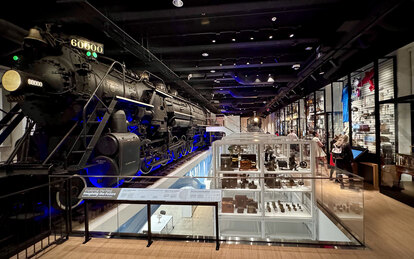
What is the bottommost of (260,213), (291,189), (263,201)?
(260,213)

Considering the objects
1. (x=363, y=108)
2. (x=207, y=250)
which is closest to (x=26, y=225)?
(x=207, y=250)

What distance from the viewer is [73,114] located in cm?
325

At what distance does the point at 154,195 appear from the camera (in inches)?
83.6

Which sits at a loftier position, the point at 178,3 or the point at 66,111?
the point at 178,3

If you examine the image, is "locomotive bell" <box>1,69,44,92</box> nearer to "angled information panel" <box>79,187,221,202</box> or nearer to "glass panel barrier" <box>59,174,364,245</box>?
"angled information panel" <box>79,187,221,202</box>

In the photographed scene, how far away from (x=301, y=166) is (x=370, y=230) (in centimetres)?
124

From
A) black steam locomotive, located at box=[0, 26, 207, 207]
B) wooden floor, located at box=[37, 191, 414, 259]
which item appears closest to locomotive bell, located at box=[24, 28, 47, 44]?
black steam locomotive, located at box=[0, 26, 207, 207]

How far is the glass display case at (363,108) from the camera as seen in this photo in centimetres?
504

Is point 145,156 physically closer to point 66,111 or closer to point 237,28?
point 66,111

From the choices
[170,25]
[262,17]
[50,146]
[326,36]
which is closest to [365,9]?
[326,36]

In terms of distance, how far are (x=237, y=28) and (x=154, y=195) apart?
4.28 meters

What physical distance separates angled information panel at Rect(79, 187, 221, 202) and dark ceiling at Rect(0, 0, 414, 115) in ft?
9.67

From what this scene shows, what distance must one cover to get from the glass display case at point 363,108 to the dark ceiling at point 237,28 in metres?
0.41

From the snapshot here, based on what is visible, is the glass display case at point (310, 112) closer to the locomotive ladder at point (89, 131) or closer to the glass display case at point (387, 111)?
the glass display case at point (387, 111)
